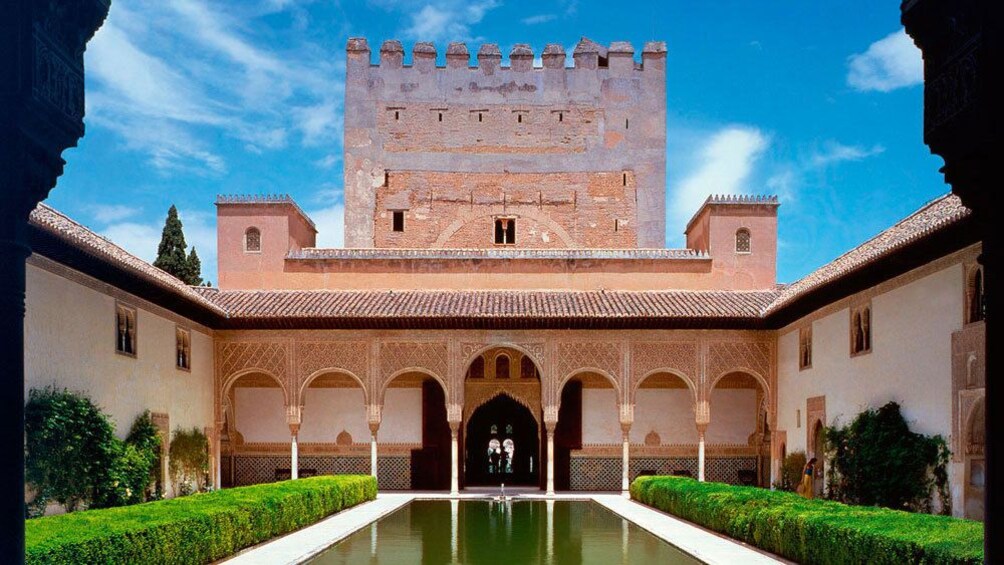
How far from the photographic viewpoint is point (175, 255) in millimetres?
33688

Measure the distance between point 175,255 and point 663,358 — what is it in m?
18.9

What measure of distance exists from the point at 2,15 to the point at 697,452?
2154cm

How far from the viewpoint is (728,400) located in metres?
23.6

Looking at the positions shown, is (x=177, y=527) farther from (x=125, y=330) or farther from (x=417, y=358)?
(x=417, y=358)

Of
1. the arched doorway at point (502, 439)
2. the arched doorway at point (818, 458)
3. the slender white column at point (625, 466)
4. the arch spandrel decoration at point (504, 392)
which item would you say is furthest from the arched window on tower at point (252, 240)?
the arched doorway at point (818, 458)

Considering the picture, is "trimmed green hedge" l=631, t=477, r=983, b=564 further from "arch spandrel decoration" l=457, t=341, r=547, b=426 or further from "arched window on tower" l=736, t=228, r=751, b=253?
"arched window on tower" l=736, t=228, r=751, b=253

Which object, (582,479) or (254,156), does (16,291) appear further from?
(254,156)

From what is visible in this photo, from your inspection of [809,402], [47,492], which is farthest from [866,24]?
[47,492]

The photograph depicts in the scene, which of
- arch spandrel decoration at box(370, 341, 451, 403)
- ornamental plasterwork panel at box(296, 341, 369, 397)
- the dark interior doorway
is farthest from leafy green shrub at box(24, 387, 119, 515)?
the dark interior doorway

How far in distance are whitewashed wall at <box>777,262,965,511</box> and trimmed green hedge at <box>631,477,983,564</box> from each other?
235 centimetres

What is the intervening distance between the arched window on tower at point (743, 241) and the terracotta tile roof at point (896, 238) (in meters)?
4.75

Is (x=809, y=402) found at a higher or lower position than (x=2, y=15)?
lower

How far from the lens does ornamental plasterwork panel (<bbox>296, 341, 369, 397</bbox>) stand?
21.8 m

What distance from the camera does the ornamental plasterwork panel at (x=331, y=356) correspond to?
21797 millimetres
